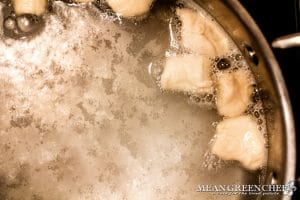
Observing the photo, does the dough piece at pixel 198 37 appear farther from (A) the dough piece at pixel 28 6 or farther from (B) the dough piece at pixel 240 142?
(A) the dough piece at pixel 28 6

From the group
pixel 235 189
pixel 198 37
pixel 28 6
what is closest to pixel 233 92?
pixel 198 37

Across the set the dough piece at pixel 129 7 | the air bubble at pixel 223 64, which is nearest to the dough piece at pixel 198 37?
the air bubble at pixel 223 64

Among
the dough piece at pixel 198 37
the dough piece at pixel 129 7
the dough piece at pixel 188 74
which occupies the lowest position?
the dough piece at pixel 188 74

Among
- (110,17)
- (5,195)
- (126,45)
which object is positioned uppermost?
(110,17)

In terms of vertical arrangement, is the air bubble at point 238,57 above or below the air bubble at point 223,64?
above

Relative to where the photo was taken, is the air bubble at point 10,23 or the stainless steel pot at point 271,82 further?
the air bubble at point 10,23

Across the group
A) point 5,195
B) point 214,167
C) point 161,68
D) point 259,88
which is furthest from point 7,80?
point 259,88

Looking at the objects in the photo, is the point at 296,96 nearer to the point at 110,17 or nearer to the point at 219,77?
the point at 219,77
